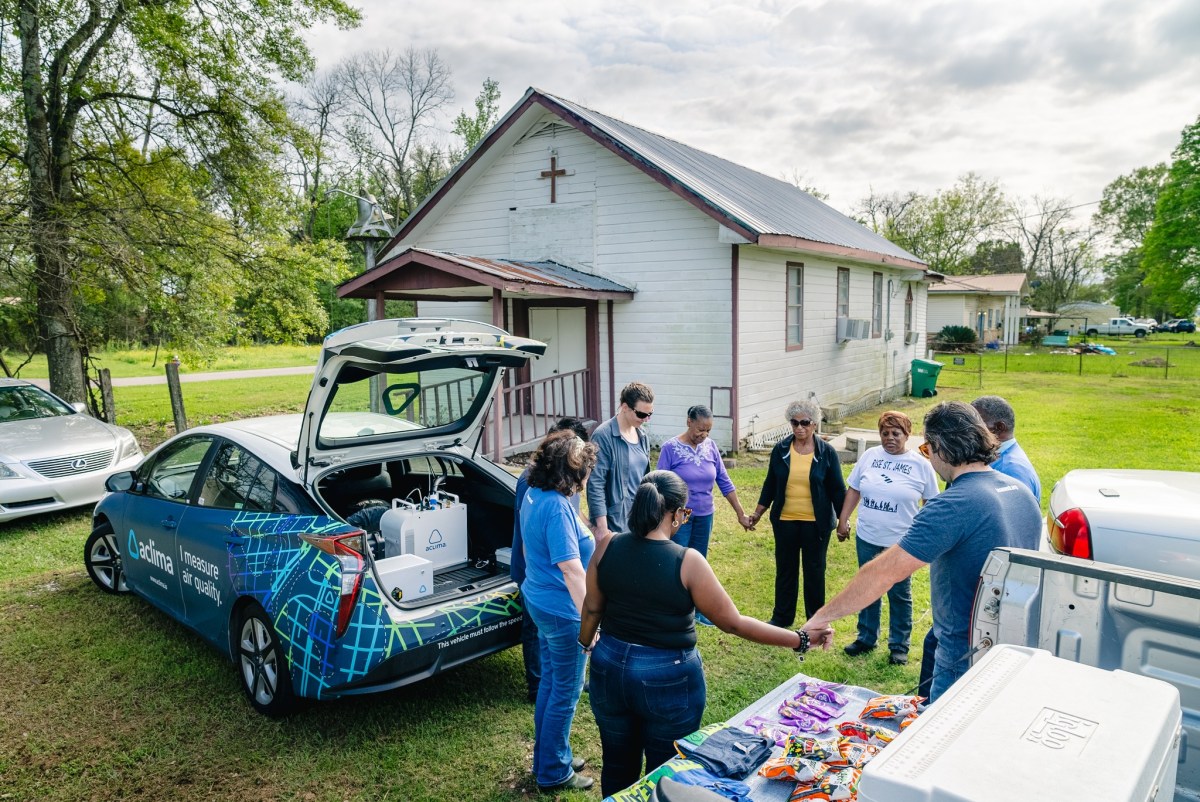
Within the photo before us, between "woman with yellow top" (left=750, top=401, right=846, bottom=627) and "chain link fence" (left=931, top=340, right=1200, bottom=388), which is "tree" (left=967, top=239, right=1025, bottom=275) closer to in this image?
"chain link fence" (left=931, top=340, right=1200, bottom=388)

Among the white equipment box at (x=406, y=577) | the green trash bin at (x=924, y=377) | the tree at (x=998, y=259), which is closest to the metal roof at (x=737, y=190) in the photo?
the green trash bin at (x=924, y=377)

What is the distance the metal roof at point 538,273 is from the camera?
383 inches

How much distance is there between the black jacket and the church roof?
232 inches

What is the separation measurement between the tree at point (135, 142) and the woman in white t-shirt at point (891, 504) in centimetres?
1052

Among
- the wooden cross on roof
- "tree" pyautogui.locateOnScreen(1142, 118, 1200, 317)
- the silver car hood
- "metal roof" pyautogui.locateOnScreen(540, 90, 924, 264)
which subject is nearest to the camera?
the silver car hood

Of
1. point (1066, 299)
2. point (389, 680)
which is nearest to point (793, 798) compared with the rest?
point (389, 680)

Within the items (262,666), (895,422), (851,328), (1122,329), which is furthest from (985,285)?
(262,666)

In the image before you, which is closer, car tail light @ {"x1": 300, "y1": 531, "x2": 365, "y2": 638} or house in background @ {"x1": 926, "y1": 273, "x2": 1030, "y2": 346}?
car tail light @ {"x1": 300, "y1": 531, "x2": 365, "y2": 638}

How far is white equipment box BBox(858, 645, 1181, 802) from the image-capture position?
1.45 meters

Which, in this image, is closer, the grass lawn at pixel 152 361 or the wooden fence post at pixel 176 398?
the wooden fence post at pixel 176 398

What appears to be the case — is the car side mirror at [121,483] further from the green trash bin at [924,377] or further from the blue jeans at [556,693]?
the green trash bin at [924,377]

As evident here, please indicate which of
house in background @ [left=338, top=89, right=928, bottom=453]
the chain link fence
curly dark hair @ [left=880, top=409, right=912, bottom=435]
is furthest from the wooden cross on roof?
the chain link fence

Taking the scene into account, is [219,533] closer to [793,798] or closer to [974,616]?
[793,798]

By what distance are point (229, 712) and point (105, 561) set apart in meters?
2.65
